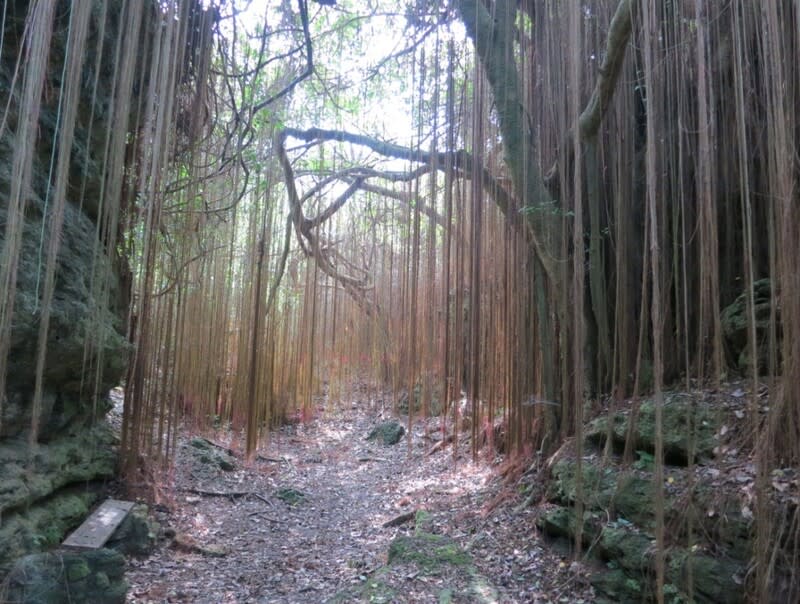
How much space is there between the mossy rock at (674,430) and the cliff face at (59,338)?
226 cm

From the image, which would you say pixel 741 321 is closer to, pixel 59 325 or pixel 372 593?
pixel 372 593

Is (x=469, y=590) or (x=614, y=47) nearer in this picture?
(x=469, y=590)

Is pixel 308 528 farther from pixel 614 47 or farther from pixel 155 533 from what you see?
pixel 614 47

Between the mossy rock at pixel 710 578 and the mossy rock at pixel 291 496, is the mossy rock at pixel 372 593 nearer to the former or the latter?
the mossy rock at pixel 710 578

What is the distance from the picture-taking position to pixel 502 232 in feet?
11.6

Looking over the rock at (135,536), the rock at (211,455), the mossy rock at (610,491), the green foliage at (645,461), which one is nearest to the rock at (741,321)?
the green foliage at (645,461)

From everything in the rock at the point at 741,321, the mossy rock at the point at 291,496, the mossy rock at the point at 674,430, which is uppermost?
the rock at the point at 741,321

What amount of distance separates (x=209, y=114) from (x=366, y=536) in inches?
108

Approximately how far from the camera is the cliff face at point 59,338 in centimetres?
204

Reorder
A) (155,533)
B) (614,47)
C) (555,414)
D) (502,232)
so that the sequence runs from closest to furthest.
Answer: (614,47) → (155,533) → (555,414) → (502,232)

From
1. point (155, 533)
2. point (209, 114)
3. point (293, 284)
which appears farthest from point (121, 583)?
point (293, 284)

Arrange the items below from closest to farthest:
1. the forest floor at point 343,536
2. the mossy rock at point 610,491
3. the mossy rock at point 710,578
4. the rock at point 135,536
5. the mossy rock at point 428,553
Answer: the mossy rock at point 710,578, the mossy rock at point 610,491, the forest floor at point 343,536, the mossy rock at point 428,553, the rock at point 135,536

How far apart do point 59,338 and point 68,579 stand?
970 mm

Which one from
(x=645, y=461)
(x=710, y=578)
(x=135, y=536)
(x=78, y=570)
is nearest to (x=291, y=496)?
(x=135, y=536)
